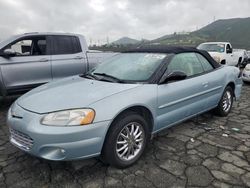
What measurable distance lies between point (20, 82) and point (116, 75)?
9.83 ft

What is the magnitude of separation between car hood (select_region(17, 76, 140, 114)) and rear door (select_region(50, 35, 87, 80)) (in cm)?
267

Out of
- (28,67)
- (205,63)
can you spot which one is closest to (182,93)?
(205,63)

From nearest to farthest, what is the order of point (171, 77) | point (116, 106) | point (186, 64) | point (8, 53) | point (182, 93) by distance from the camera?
point (116, 106) < point (171, 77) < point (182, 93) < point (186, 64) < point (8, 53)

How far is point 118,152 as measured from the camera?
2.81 metres

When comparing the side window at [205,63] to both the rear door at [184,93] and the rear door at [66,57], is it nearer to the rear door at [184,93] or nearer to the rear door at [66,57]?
the rear door at [184,93]

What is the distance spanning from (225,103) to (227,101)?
8 cm

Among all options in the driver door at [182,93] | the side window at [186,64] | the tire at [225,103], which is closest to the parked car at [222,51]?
the tire at [225,103]

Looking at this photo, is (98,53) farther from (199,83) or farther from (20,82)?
(199,83)

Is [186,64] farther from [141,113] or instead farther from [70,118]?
[70,118]

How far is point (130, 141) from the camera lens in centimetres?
290

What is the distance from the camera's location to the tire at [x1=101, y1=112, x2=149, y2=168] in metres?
2.65

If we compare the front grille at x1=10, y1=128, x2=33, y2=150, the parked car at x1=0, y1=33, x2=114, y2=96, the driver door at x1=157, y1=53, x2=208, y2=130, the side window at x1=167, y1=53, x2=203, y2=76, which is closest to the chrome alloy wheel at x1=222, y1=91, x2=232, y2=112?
the driver door at x1=157, y1=53, x2=208, y2=130

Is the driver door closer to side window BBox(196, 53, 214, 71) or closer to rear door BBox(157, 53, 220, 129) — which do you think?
rear door BBox(157, 53, 220, 129)

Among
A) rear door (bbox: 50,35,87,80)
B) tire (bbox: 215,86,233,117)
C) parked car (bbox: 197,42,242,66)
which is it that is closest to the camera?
tire (bbox: 215,86,233,117)
